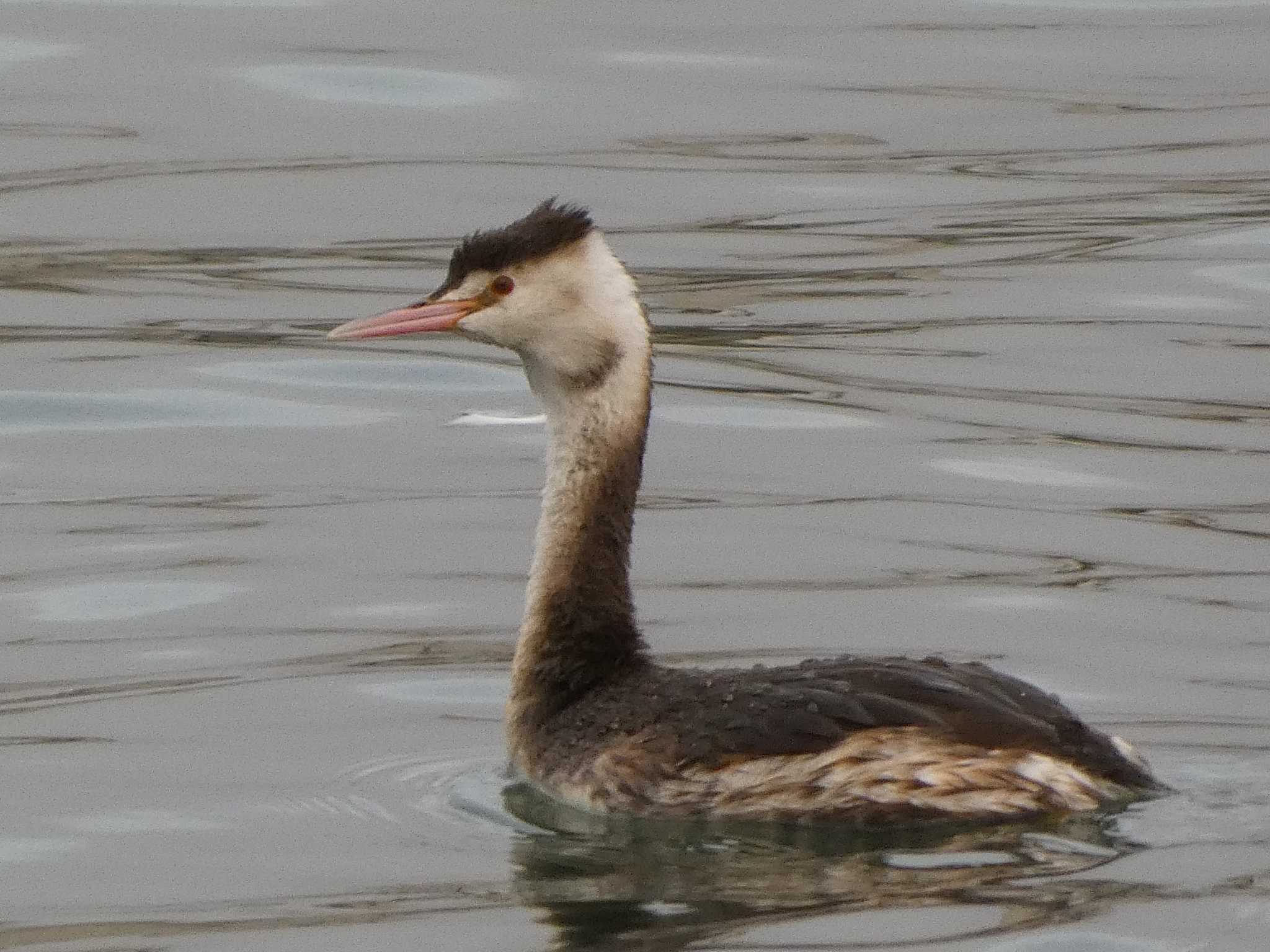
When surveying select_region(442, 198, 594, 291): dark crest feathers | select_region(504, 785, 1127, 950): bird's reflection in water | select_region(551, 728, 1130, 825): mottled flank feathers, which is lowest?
select_region(504, 785, 1127, 950): bird's reflection in water

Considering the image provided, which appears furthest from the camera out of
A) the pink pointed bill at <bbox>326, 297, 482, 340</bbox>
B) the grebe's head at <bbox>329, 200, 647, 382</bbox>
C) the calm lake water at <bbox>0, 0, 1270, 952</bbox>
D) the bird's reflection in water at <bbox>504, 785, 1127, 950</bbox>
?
the pink pointed bill at <bbox>326, 297, 482, 340</bbox>

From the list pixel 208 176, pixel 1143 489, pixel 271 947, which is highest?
pixel 208 176

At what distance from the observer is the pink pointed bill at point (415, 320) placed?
25.8 feet

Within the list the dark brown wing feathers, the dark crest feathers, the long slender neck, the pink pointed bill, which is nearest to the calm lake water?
the dark brown wing feathers

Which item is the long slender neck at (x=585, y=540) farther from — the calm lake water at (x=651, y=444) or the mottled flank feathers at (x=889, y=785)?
the mottled flank feathers at (x=889, y=785)

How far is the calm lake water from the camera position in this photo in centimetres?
699

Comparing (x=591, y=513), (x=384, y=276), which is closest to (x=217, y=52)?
(x=384, y=276)

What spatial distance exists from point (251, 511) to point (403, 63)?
781 centimetres

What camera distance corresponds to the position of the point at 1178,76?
57.6 feet

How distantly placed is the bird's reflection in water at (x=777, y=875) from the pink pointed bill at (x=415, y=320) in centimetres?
125

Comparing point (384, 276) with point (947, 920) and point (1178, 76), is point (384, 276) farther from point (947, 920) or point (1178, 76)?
point (947, 920)

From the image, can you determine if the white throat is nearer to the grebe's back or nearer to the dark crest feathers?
the dark crest feathers

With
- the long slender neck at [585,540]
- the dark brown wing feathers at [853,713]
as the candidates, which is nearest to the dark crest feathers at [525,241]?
the long slender neck at [585,540]

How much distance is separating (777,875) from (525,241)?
1.77 metres
